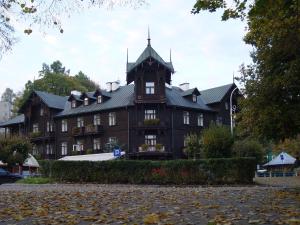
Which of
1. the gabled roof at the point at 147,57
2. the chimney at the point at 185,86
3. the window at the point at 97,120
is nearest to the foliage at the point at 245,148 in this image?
the gabled roof at the point at 147,57

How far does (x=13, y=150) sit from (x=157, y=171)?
80.1 ft

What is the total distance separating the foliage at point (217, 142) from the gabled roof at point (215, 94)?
864 inches

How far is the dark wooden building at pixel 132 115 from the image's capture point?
5878cm

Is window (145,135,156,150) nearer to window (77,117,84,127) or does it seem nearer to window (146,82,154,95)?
window (146,82,154,95)

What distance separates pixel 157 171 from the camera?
3606cm

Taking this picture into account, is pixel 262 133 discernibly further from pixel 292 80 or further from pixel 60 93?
pixel 60 93

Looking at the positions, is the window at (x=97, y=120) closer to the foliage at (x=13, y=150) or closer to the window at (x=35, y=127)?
the foliage at (x=13, y=150)

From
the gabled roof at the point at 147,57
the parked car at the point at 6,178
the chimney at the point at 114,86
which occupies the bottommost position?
the parked car at the point at 6,178

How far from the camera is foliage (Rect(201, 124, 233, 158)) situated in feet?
142

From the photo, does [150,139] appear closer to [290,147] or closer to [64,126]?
[64,126]

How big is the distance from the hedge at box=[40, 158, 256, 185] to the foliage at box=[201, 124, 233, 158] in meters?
8.24

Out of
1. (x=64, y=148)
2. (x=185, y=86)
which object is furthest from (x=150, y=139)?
(x=64, y=148)

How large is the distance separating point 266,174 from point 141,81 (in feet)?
59.3

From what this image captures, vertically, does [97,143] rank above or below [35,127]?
below
